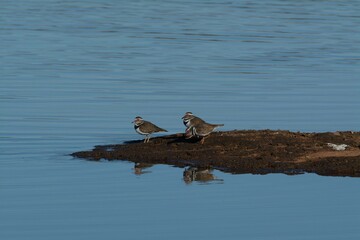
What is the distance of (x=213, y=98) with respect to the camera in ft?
96.1

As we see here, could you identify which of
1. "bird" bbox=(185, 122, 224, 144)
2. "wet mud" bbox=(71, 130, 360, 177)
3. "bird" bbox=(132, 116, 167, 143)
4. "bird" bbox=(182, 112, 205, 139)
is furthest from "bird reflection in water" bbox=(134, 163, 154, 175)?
"bird" bbox=(132, 116, 167, 143)

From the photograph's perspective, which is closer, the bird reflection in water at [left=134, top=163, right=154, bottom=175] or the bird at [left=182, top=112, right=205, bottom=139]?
the bird reflection in water at [left=134, top=163, right=154, bottom=175]

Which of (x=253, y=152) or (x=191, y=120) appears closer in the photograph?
(x=253, y=152)

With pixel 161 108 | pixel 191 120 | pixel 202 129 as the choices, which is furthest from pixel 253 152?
pixel 161 108

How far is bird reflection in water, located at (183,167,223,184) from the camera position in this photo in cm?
1916

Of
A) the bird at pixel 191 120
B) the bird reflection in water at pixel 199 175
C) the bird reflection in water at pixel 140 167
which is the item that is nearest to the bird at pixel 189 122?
the bird at pixel 191 120

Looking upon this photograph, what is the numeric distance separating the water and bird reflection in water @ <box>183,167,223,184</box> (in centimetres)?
19

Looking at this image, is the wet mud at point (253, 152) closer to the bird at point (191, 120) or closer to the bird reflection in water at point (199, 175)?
the bird reflection in water at point (199, 175)

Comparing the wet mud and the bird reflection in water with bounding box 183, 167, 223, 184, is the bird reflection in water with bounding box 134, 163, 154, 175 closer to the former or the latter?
the wet mud

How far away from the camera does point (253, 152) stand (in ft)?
68.6

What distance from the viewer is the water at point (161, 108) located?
16.3 metres

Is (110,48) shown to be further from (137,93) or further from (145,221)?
(145,221)

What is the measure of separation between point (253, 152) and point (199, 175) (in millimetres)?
1646

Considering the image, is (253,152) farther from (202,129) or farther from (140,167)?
(140,167)
